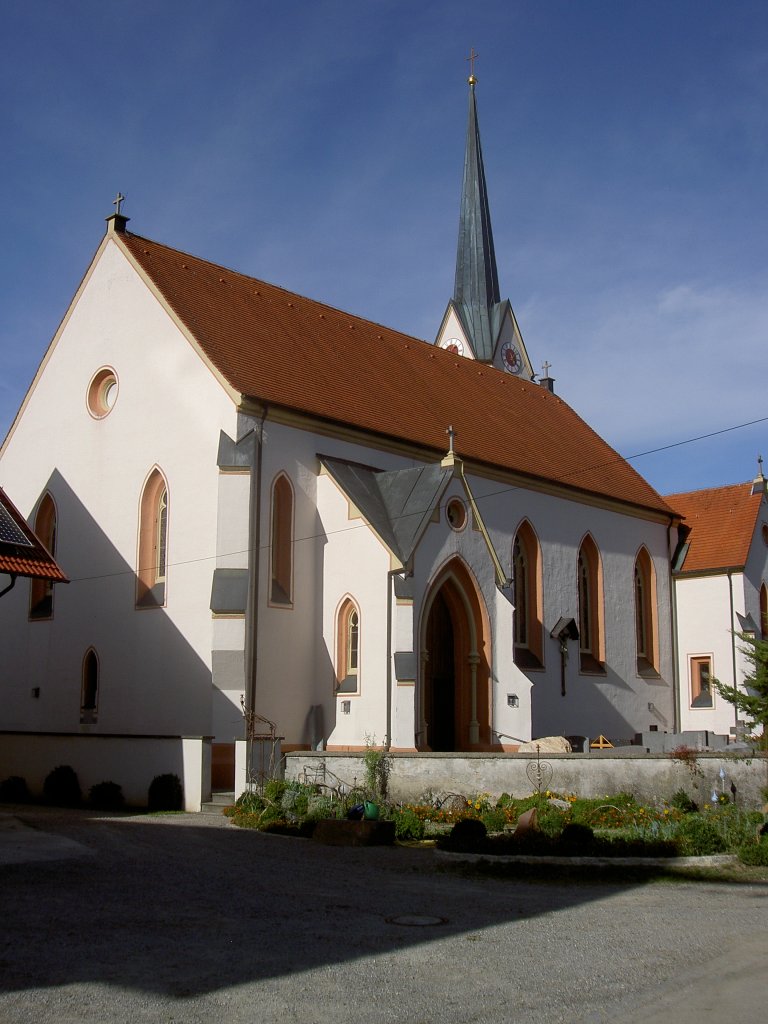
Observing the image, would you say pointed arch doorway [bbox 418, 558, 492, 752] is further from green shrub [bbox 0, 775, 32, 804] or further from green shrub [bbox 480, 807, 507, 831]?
green shrub [bbox 0, 775, 32, 804]

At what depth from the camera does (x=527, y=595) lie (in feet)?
93.7

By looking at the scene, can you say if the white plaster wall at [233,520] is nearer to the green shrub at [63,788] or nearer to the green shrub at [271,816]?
the green shrub at [63,788]

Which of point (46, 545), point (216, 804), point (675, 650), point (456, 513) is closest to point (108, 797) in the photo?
point (216, 804)

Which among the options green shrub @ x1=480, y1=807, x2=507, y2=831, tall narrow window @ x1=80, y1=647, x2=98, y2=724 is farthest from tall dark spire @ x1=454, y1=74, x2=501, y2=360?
green shrub @ x1=480, y1=807, x2=507, y2=831

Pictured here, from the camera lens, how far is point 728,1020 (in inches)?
253

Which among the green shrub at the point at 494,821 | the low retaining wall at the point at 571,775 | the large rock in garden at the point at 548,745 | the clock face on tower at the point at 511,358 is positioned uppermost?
the clock face on tower at the point at 511,358

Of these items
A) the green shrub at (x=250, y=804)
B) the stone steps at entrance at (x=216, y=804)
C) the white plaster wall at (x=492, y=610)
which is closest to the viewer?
the green shrub at (x=250, y=804)

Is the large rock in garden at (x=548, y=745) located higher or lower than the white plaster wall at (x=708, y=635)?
lower

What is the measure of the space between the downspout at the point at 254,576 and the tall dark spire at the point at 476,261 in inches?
789

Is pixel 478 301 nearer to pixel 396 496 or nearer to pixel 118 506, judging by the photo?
pixel 396 496

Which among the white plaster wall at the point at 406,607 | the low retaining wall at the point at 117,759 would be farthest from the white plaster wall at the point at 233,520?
the low retaining wall at the point at 117,759

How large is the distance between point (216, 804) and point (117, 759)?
2354 mm

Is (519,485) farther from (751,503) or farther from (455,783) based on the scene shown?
(455,783)

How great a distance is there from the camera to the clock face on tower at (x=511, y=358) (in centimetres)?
4138
